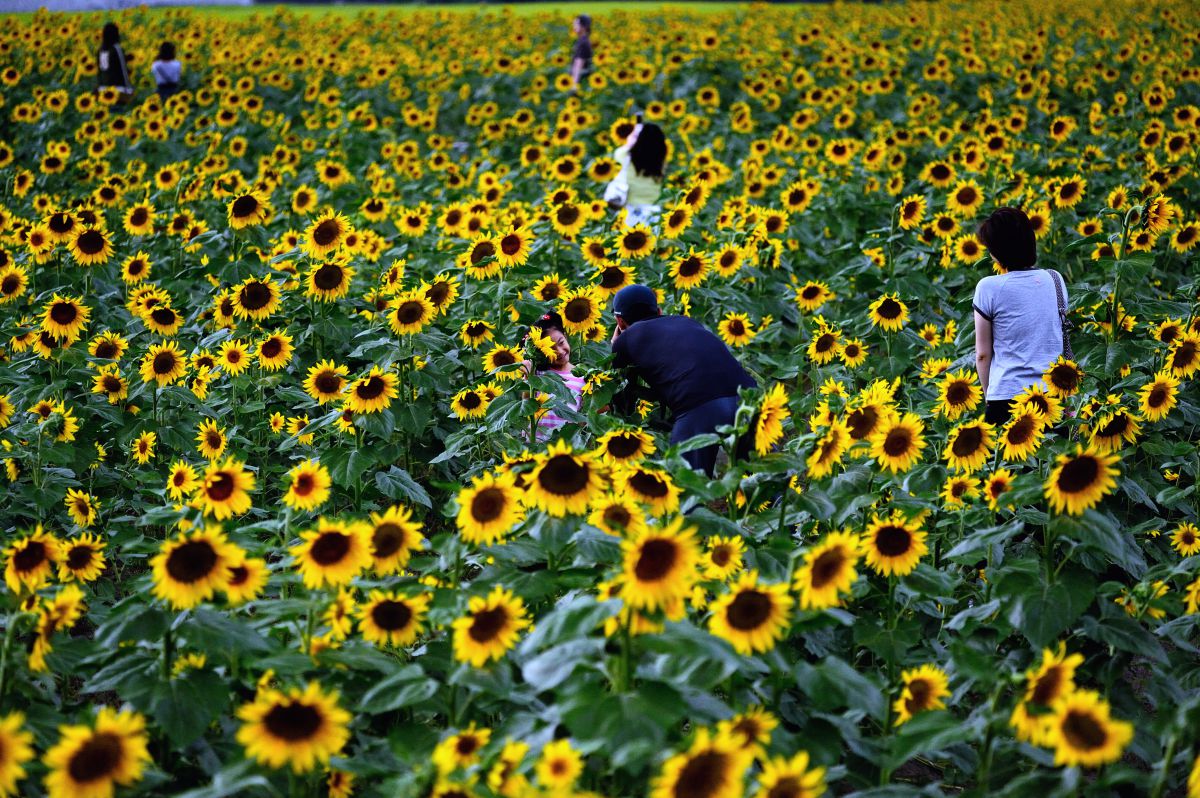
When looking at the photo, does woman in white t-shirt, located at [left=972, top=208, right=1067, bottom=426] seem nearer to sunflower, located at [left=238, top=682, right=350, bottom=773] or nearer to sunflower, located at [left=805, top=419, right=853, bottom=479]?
sunflower, located at [left=805, top=419, right=853, bottom=479]

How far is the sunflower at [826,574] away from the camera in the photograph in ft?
9.77

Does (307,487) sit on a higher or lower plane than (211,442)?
higher

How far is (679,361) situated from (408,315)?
137 cm

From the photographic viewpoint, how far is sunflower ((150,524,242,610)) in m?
3.00

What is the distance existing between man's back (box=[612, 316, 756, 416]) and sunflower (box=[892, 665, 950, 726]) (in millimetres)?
2016

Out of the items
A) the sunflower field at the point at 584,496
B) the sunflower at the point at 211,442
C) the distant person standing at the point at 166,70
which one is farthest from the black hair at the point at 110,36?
the sunflower at the point at 211,442

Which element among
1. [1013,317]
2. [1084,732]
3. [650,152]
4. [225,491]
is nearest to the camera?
[1084,732]

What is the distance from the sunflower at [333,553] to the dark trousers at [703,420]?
2.12 metres

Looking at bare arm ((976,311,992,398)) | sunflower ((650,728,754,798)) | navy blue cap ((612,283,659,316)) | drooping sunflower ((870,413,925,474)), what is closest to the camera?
sunflower ((650,728,754,798))

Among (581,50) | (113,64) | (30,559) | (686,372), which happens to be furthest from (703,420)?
(113,64)

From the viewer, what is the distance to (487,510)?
3.30 meters

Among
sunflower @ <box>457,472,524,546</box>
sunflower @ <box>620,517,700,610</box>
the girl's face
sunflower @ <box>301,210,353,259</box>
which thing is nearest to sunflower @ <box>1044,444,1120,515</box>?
Answer: sunflower @ <box>620,517,700,610</box>

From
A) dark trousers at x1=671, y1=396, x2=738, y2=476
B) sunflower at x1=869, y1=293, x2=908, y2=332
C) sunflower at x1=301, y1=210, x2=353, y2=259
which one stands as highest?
sunflower at x1=301, y1=210, x2=353, y2=259

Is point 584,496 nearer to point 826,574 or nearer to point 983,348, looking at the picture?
point 826,574
